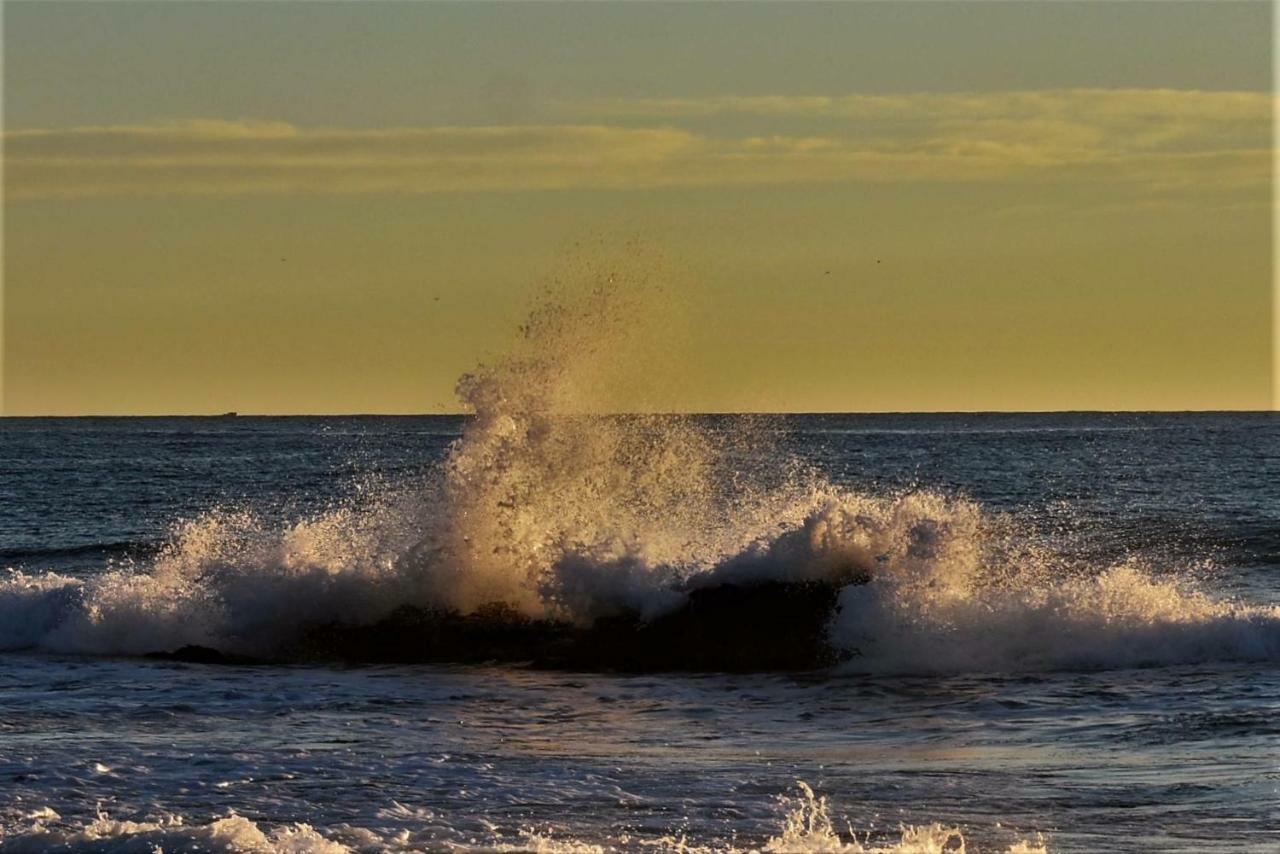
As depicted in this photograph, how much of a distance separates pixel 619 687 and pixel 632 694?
1.79 ft

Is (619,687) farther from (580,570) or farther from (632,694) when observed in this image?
(580,570)

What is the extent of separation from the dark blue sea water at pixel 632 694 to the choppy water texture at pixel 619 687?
0.04m

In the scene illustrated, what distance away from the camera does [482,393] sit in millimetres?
23641

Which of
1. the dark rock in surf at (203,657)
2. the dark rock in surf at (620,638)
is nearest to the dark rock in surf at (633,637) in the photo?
the dark rock in surf at (620,638)

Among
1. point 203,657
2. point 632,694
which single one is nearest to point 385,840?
point 632,694

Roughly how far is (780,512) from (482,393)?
12.7 feet

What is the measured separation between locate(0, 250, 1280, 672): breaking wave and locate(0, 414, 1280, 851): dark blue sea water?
0.13 feet

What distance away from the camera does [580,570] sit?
2264cm

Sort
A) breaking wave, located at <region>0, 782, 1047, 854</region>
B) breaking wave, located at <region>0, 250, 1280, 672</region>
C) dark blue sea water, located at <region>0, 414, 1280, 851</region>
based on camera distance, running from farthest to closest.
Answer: breaking wave, located at <region>0, 250, 1280, 672</region> → dark blue sea water, located at <region>0, 414, 1280, 851</region> → breaking wave, located at <region>0, 782, 1047, 854</region>

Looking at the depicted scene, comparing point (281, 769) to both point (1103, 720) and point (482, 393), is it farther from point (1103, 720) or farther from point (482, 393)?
point (482, 393)

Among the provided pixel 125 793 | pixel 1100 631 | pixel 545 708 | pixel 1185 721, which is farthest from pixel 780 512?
pixel 125 793

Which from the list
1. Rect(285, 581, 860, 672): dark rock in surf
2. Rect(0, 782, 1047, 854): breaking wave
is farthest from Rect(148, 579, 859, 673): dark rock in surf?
Rect(0, 782, 1047, 854): breaking wave

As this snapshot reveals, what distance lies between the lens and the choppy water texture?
12141mm

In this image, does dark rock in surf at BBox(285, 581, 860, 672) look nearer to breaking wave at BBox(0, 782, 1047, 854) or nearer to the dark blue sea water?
the dark blue sea water
